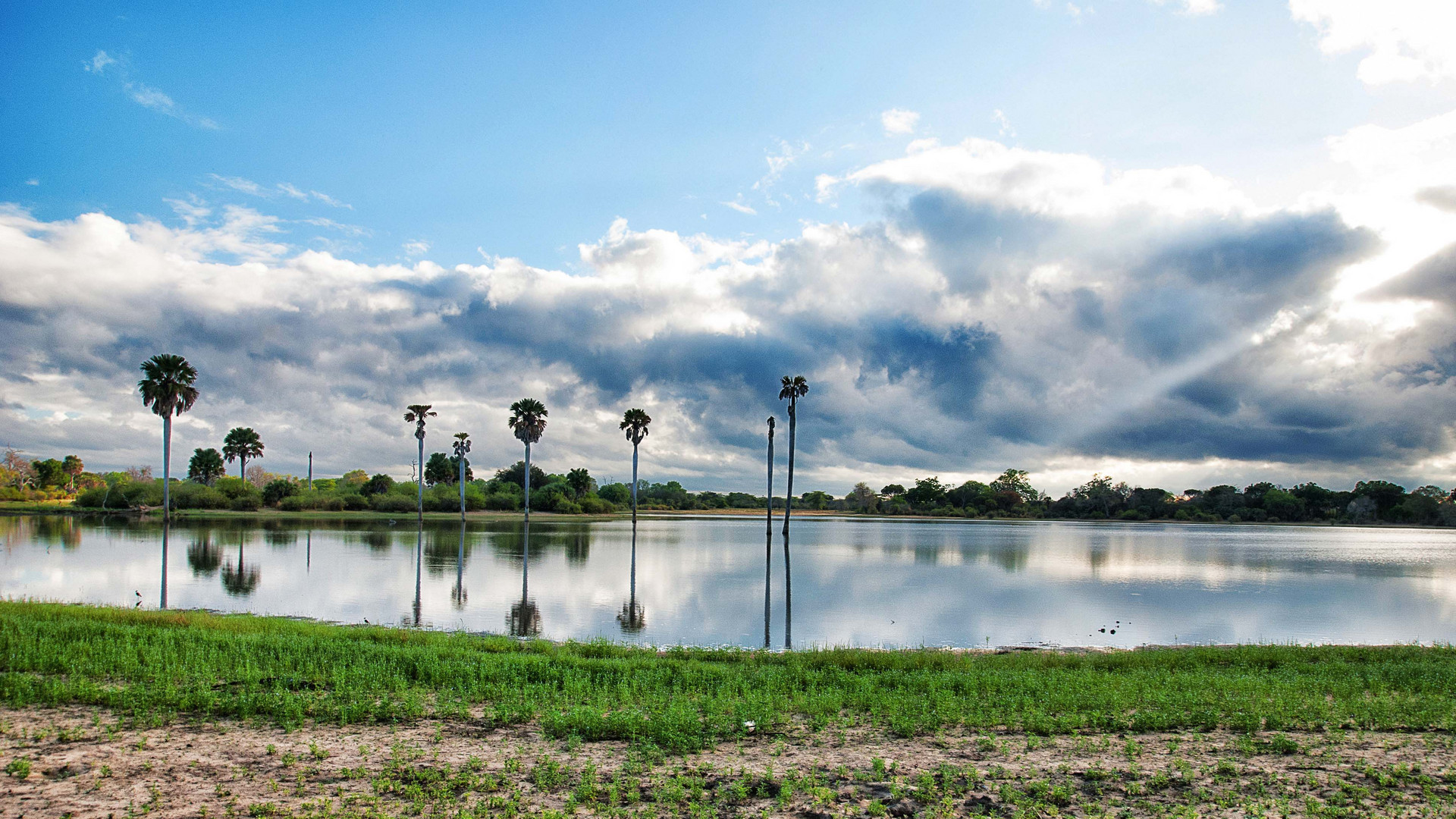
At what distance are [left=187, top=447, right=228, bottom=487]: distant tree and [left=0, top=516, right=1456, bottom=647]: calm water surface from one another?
7745 cm

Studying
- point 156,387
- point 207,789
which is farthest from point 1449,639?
point 156,387

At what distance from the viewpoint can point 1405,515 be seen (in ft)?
481

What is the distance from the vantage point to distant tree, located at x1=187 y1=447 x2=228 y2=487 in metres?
123

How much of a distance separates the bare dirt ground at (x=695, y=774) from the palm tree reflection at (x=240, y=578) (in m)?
18.8

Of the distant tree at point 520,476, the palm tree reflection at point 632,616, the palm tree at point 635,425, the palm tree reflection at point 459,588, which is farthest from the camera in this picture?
the distant tree at point 520,476

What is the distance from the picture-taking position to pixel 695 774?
7.25 meters

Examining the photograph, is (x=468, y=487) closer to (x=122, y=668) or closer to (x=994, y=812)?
(x=122, y=668)

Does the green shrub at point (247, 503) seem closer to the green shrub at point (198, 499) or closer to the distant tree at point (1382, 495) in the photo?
the green shrub at point (198, 499)

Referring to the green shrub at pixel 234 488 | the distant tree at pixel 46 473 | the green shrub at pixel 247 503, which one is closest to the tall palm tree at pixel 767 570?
the green shrub at pixel 247 503

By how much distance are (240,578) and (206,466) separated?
113324 mm

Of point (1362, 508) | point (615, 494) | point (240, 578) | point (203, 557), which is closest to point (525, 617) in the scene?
point (240, 578)

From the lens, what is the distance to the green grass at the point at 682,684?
9180mm

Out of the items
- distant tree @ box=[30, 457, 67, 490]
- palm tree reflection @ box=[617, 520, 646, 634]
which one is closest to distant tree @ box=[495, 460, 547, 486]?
distant tree @ box=[30, 457, 67, 490]

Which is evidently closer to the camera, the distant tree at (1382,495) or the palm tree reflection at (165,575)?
the palm tree reflection at (165,575)
